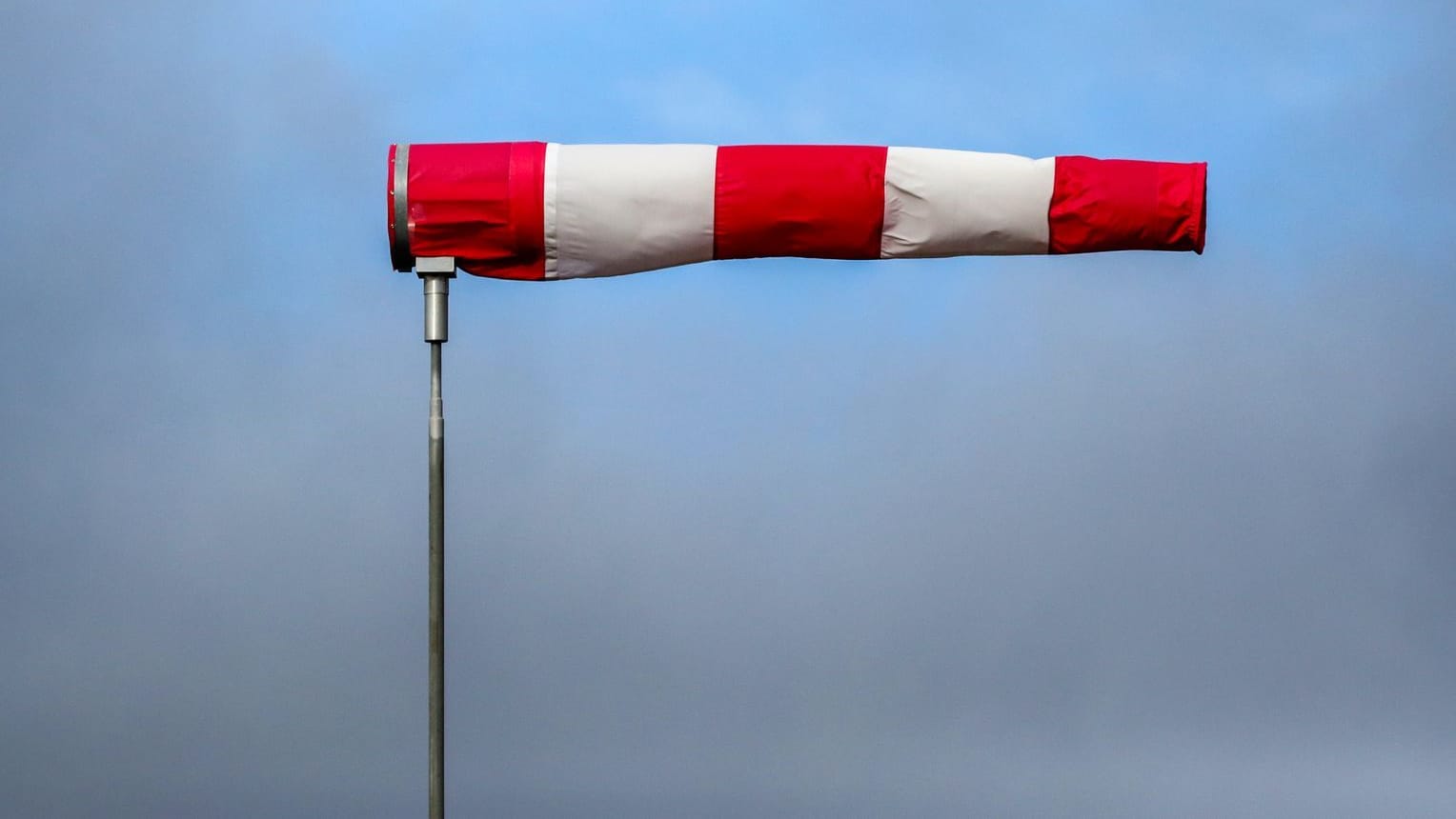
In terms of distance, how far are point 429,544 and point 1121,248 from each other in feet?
5.64

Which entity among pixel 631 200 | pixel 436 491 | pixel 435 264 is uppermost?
pixel 631 200

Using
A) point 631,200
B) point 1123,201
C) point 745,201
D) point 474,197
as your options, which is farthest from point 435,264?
point 1123,201

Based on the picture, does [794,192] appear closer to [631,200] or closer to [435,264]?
[631,200]

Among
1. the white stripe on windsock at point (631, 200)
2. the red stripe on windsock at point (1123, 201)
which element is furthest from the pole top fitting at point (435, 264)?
the red stripe on windsock at point (1123, 201)

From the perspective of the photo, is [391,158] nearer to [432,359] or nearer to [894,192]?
[432,359]

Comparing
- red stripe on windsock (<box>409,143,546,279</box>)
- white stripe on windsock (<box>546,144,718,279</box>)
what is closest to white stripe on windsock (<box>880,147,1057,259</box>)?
white stripe on windsock (<box>546,144,718,279</box>)

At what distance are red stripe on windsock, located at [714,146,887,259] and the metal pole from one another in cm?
64

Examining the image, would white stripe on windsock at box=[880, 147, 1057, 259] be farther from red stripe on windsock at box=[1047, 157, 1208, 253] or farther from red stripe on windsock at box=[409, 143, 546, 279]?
red stripe on windsock at box=[409, 143, 546, 279]

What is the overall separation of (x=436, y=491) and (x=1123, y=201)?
1678mm

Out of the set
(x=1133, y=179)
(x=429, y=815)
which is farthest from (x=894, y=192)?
(x=429, y=815)

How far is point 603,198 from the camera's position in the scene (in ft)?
14.6

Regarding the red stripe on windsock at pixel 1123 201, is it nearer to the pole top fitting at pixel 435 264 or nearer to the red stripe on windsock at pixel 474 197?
the red stripe on windsock at pixel 474 197

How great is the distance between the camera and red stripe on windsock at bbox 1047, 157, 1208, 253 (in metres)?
4.46

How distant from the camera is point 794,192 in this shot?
14.6ft
